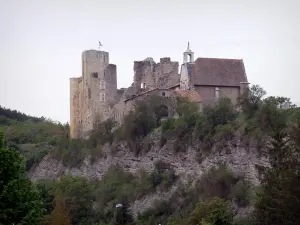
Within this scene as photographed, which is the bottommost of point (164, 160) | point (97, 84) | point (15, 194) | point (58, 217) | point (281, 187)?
point (58, 217)

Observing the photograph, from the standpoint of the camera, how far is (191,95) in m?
50.8

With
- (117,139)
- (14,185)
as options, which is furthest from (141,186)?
(14,185)

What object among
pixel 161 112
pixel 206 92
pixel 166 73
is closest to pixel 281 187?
pixel 161 112

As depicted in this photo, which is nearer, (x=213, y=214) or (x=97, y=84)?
(x=213, y=214)

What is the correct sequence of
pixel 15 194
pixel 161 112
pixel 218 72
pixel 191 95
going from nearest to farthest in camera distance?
1. pixel 15 194
2. pixel 191 95
3. pixel 161 112
4. pixel 218 72

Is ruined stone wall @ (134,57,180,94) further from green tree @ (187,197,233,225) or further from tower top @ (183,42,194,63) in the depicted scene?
green tree @ (187,197,233,225)

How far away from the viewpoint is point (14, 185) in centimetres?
2591

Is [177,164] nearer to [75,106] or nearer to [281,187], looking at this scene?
[281,187]

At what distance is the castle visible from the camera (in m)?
53.0

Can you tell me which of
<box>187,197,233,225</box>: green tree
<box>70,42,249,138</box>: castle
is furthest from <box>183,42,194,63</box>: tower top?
<box>187,197,233,225</box>: green tree

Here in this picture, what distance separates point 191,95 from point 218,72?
4.30m

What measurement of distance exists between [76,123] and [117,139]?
31.1ft

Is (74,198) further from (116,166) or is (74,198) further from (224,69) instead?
(224,69)

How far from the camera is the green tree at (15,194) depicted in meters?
25.6
